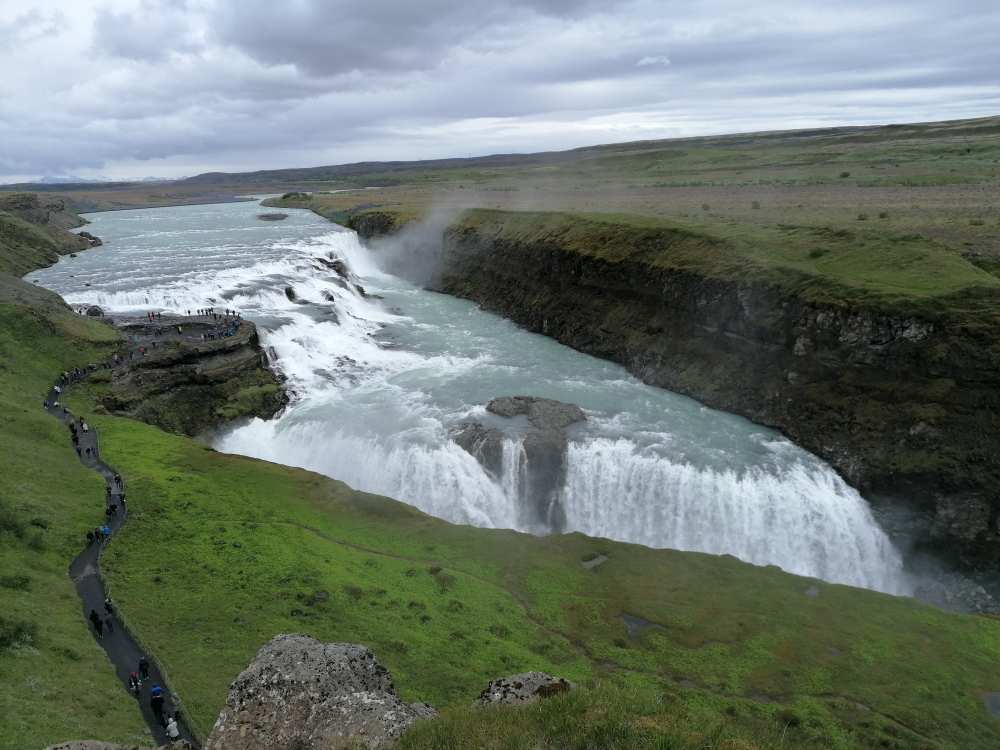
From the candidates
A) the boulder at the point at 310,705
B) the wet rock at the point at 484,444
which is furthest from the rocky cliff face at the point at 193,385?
the boulder at the point at 310,705

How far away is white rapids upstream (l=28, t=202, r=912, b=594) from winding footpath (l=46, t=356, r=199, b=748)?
32.7 feet

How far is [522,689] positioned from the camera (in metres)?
11.0

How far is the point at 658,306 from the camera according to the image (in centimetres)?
4838

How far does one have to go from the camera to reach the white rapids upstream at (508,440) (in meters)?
30.4

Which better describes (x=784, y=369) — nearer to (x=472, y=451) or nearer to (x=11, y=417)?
(x=472, y=451)

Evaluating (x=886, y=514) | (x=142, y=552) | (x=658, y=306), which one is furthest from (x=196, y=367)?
(x=886, y=514)

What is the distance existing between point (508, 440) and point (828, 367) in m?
19.4

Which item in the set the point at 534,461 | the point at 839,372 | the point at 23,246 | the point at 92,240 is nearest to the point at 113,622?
the point at 534,461

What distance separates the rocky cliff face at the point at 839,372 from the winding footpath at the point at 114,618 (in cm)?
3200

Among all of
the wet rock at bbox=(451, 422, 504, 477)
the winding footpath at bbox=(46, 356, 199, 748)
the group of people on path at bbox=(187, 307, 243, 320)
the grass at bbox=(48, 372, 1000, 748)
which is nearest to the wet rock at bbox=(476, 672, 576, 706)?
the grass at bbox=(48, 372, 1000, 748)

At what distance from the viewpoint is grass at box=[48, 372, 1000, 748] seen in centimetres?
1844

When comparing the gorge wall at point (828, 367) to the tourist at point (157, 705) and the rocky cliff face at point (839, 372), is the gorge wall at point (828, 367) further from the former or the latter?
the tourist at point (157, 705)

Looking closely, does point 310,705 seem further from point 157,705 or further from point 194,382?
point 194,382

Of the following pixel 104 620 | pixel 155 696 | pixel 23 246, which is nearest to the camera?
pixel 155 696
